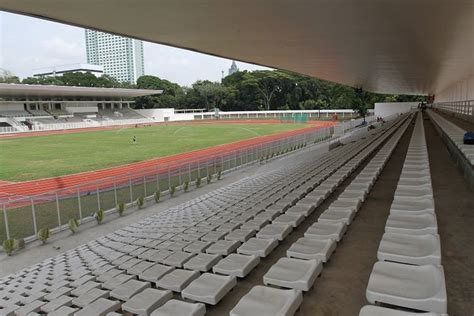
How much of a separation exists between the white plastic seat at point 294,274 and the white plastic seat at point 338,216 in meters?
1.33

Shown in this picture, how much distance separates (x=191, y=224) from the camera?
750cm

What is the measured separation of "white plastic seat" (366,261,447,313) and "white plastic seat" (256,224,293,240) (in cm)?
171

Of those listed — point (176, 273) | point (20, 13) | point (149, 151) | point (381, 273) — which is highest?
point (20, 13)

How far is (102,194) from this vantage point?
42.3 feet

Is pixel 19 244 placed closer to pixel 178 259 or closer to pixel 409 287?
pixel 178 259

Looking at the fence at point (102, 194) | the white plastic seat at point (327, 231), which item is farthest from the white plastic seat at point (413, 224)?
the fence at point (102, 194)

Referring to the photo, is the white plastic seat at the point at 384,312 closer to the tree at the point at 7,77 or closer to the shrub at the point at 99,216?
the shrub at the point at 99,216

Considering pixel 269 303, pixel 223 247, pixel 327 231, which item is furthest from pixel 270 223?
pixel 269 303

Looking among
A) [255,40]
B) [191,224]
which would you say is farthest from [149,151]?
[191,224]

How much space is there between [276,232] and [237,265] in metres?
1.12

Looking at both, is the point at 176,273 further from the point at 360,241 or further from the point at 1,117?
the point at 1,117

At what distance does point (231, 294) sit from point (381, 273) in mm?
1366

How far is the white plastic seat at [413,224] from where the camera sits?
3602 millimetres

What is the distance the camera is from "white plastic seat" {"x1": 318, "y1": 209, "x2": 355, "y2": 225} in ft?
15.3
